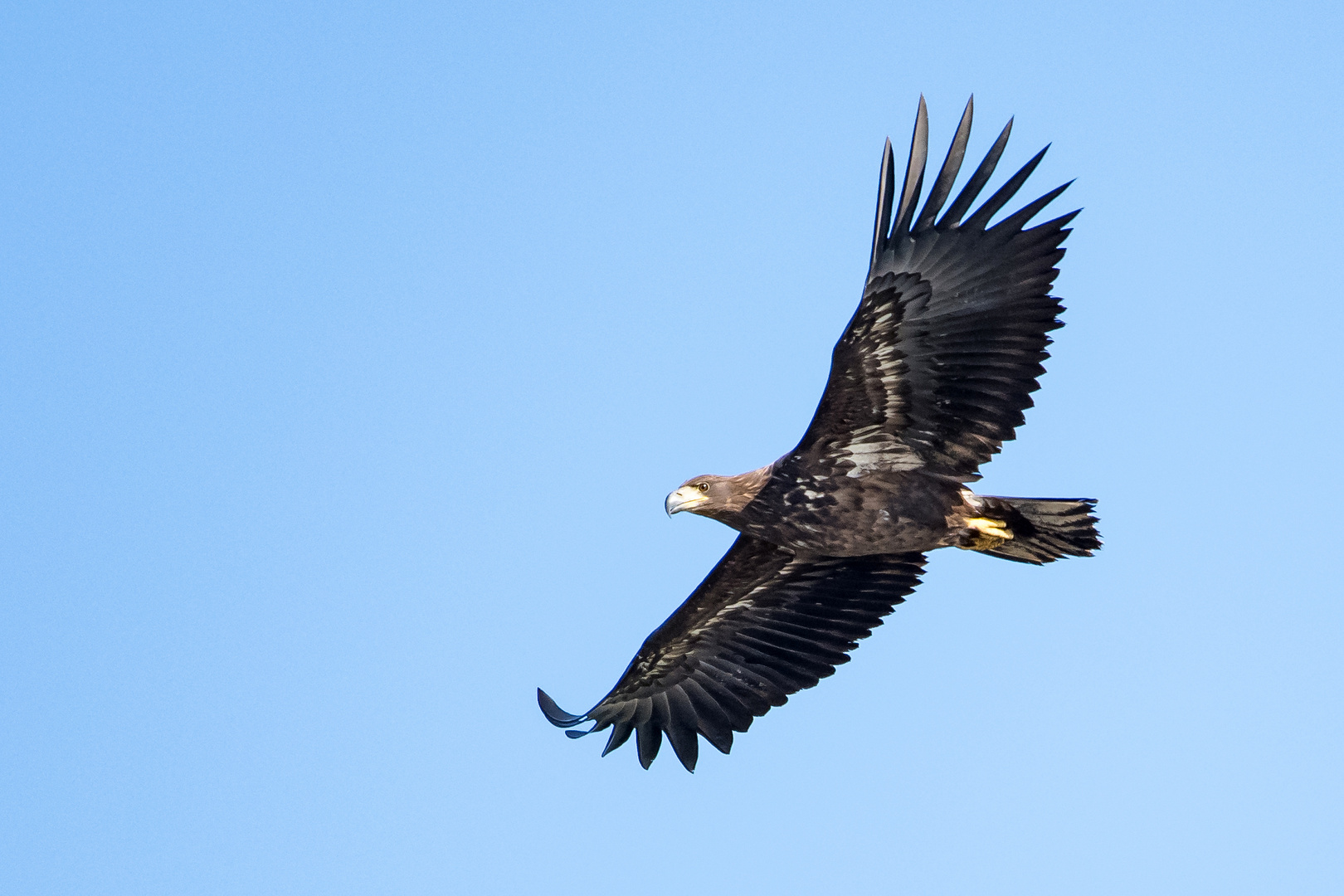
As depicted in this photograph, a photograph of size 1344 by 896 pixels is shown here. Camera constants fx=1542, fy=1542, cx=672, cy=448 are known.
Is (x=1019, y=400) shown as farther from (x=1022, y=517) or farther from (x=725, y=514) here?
(x=725, y=514)

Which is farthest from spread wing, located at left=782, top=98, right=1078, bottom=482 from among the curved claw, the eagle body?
the curved claw

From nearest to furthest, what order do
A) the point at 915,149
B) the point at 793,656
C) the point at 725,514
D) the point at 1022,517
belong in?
the point at 915,149
the point at 1022,517
the point at 725,514
the point at 793,656

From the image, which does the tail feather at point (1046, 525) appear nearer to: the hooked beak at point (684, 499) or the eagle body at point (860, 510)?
the eagle body at point (860, 510)

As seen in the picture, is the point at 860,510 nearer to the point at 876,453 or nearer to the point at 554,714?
the point at 876,453

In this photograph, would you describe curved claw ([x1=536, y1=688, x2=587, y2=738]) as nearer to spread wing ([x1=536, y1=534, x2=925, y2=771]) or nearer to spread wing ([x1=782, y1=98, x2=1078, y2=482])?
spread wing ([x1=536, y1=534, x2=925, y2=771])

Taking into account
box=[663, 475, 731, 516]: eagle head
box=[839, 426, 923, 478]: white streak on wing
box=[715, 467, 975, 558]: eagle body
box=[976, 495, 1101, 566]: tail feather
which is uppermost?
box=[663, 475, 731, 516]: eagle head

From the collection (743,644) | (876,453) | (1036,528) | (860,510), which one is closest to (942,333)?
(876,453)

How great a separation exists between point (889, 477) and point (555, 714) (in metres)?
3.10

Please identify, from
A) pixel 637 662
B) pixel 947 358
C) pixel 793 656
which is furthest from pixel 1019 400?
pixel 637 662

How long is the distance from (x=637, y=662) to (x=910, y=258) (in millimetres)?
3865

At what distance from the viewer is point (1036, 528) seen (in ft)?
31.6

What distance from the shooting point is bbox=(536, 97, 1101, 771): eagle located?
9016 mm

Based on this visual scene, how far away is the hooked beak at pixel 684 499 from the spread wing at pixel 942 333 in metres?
0.85

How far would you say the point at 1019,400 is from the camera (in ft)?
30.3
